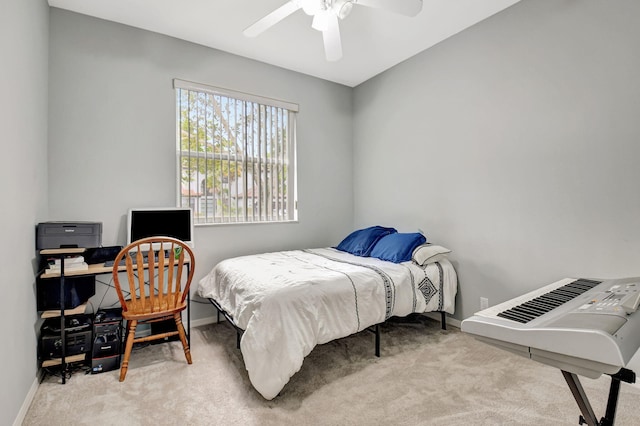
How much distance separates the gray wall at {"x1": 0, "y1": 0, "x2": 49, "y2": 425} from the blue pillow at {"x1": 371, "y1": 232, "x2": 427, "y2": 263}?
8.58 feet

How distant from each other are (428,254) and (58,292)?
9.31 ft

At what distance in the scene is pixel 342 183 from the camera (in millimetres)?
4246

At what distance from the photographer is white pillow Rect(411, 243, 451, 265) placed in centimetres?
286

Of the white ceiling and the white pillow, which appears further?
the white pillow

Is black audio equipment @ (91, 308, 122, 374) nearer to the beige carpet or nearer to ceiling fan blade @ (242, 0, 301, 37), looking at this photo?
the beige carpet

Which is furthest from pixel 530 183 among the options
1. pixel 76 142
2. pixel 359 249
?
pixel 76 142

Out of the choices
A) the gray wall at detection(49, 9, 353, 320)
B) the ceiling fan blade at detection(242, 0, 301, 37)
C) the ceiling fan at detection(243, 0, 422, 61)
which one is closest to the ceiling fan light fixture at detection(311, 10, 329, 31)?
the ceiling fan at detection(243, 0, 422, 61)

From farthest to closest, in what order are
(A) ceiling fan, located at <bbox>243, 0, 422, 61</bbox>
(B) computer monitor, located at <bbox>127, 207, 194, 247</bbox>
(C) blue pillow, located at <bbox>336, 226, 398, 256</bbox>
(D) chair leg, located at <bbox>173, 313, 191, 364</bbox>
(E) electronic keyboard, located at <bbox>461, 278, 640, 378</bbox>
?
(C) blue pillow, located at <bbox>336, 226, 398, 256</bbox> < (B) computer monitor, located at <bbox>127, 207, 194, 247</bbox> < (D) chair leg, located at <bbox>173, 313, 191, 364</bbox> < (A) ceiling fan, located at <bbox>243, 0, 422, 61</bbox> < (E) electronic keyboard, located at <bbox>461, 278, 640, 378</bbox>

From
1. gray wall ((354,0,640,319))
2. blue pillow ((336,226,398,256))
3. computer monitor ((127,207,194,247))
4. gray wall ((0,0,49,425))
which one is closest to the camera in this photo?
gray wall ((0,0,49,425))

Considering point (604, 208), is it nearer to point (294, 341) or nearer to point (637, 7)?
point (637, 7)

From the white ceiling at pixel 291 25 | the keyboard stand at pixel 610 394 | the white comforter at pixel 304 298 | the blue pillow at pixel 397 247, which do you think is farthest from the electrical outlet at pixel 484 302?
the white ceiling at pixel 291 25

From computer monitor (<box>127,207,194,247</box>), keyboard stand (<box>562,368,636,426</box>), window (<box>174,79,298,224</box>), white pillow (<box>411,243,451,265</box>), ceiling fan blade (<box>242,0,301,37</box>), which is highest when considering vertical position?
ceiling fan blade (<box>242,0,301,37</box>)

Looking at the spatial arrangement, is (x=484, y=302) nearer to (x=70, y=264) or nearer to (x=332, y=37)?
(x=332, y=37)

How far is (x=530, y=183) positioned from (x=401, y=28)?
5.76 ft
